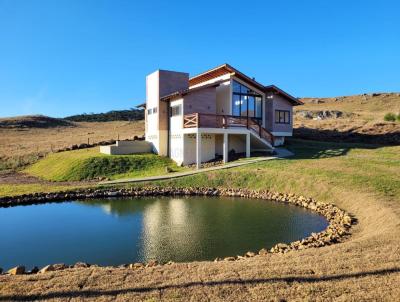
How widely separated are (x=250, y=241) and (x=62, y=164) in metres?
21.5

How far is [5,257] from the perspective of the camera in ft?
35.6

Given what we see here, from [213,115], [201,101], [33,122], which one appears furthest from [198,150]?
[33,122]


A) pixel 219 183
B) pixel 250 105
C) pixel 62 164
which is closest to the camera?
pixel 219 183

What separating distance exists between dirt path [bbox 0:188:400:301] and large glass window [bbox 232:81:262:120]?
2223 cm

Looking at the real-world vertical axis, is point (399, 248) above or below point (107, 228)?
above

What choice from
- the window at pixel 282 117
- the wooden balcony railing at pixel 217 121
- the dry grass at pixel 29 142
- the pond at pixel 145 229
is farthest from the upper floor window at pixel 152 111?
the pond at pixel 145 229

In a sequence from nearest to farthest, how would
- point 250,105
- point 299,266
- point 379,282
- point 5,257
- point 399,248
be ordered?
point 379,282 → point 299,266 → point 399,248 → point 5,257 → point 250,105

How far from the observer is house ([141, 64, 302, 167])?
1069 inches

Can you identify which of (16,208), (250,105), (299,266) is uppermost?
(250,105)

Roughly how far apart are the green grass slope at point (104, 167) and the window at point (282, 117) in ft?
36.1

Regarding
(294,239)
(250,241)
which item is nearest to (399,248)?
(294,239)

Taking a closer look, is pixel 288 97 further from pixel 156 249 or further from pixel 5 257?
pixel 5 257

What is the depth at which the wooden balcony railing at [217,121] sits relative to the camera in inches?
1030

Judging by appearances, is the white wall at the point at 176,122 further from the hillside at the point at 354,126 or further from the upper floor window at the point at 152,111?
the hillside at the point at 354,126
